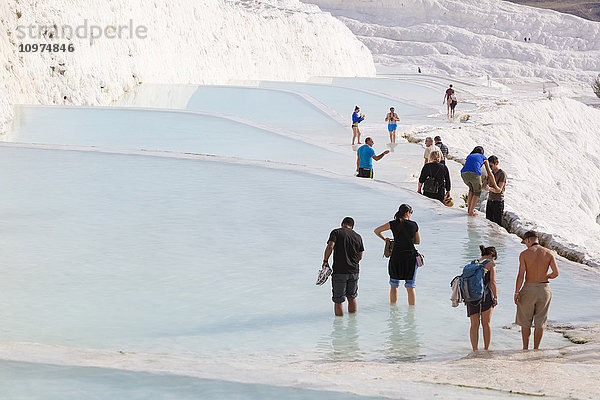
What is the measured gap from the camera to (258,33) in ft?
123

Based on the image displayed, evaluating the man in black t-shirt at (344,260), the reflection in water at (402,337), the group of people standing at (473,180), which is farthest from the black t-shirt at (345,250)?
the group of people standing at (473,180)

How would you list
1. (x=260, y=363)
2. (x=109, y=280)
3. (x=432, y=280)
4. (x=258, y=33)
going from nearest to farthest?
(x=260, y=363)
(x=109, y=280)
(x=432, y=280)
(x=258, y=33)

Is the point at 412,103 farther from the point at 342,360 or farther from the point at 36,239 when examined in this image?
the point at 342,360

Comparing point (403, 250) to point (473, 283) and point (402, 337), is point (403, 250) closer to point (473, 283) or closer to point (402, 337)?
point (402, 337)

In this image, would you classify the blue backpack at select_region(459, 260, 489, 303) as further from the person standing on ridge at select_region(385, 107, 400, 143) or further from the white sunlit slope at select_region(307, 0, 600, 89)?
the white sunlit slope at select_region(307, 0, 600, 89)

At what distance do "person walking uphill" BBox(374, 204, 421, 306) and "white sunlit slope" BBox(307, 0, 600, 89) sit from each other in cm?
5744

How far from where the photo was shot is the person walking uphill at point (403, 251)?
668 centimetres

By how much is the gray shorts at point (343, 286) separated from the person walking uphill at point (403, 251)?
0.44 metres

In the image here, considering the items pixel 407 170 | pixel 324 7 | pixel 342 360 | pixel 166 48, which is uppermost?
pixel 324 7

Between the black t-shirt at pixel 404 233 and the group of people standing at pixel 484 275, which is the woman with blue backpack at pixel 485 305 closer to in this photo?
the group of people standing at pixel 484 275

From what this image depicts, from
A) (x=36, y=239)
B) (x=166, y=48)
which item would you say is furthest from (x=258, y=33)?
(x=36, y=239)

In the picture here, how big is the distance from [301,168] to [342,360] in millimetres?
7096

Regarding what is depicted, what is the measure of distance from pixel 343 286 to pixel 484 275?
3.89 ft

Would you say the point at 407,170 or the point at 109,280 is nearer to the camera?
the point at 109,280
